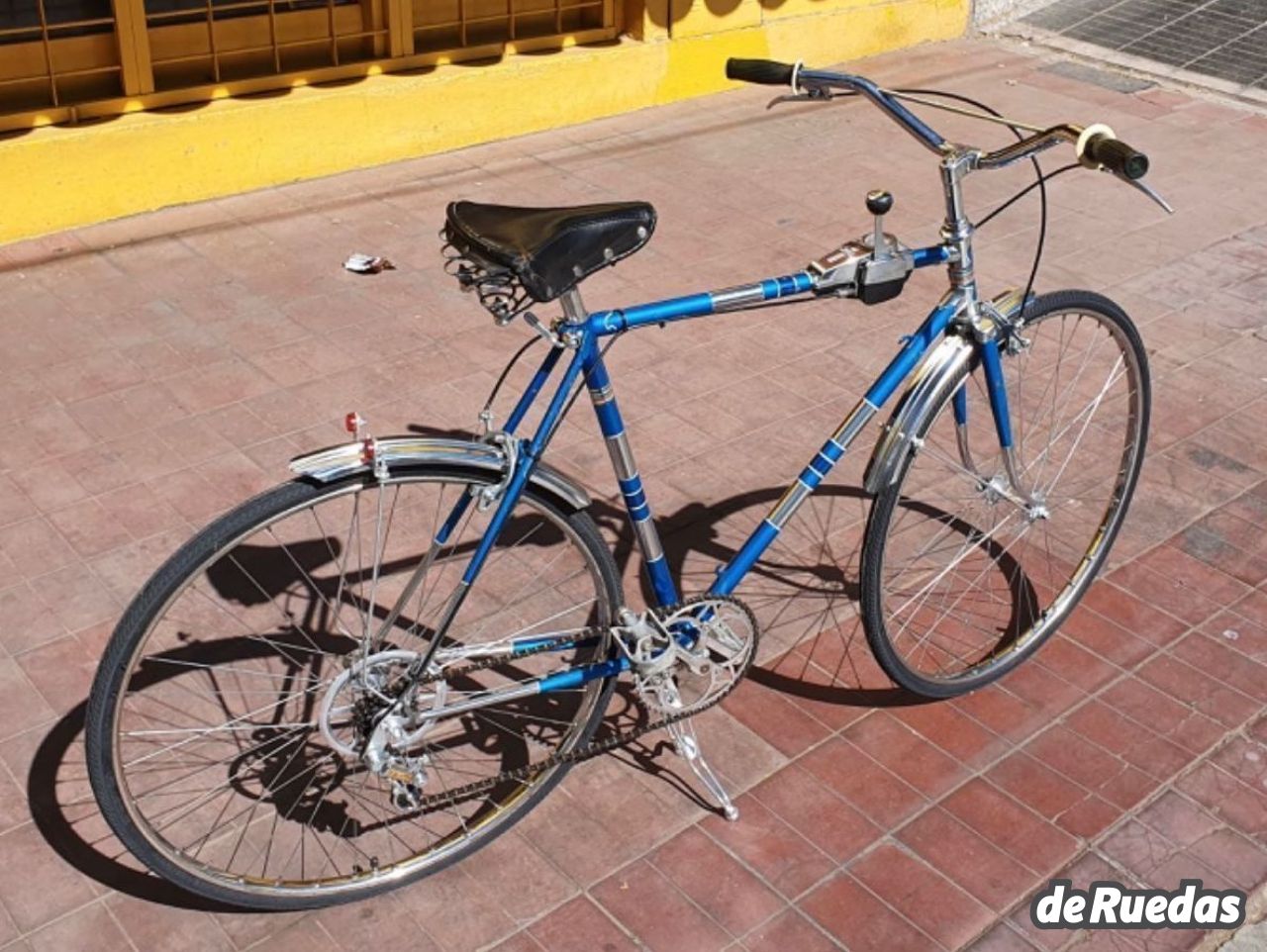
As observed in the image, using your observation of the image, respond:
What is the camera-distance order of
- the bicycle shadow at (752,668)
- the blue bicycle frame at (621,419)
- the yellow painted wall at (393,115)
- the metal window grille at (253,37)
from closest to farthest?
the blue bicycle frame at (621,419) → the bicycle shadow at (752,668) → the yellow painted wall at (393,115) → the metal window grille at (253,37)

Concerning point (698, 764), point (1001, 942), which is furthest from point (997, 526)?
point (1001, 942)

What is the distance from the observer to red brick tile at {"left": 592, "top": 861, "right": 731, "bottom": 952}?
3.34 meters

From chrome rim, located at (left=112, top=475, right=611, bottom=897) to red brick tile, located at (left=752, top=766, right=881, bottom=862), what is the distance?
50 cm

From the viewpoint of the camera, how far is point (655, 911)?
3404 mm

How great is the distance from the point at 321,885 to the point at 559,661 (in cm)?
99

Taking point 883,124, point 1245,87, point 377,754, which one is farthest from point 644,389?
point 1245,87

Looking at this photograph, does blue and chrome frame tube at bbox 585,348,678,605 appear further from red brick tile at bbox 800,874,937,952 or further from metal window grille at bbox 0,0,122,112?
metal window grille at bbox 0,0,122,112

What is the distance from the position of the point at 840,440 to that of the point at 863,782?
2.77 feet

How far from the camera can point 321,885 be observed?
10.9 feet

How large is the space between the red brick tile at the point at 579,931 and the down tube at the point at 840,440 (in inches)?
29.2

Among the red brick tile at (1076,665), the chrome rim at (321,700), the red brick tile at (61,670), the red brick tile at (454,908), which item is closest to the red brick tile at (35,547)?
the red brick tile at (61,670)

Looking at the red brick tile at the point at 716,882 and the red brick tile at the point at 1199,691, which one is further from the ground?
the red brick tile at the point at 716,882

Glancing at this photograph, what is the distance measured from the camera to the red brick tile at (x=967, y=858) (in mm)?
3498

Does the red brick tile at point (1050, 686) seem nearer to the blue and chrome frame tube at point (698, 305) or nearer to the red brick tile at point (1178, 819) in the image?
the red brick tile at point (1178, 819)
